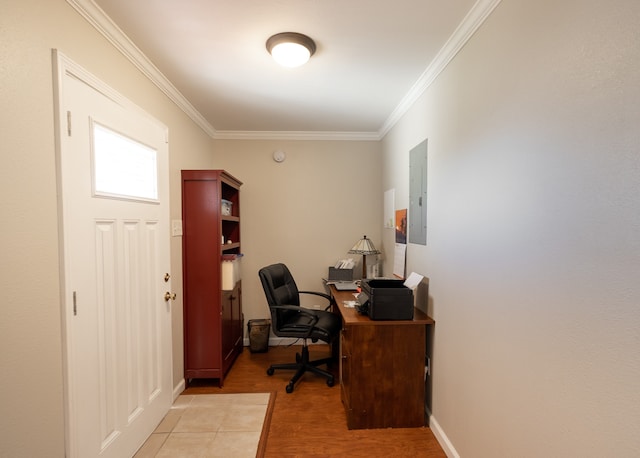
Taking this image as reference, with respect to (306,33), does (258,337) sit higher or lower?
lower

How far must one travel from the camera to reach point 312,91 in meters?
2.50

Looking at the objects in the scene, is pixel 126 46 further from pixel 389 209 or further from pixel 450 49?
pixel 389 209

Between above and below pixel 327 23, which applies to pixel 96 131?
below

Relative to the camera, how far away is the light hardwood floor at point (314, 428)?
1.90 meters

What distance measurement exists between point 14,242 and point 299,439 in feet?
6.29

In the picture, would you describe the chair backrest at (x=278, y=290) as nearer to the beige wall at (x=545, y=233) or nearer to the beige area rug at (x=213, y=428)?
the beige area rug at (x=213, y=428)

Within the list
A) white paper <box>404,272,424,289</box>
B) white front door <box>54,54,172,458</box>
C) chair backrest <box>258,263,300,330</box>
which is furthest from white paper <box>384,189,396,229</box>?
white front door <box>54,54,172,458</box>

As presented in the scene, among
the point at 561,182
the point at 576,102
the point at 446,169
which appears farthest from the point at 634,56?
the point at 446,169

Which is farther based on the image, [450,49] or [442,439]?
[442,439]

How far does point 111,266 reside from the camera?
5.36ft

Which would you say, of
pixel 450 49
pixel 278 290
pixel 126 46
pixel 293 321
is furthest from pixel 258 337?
pixel 450 49

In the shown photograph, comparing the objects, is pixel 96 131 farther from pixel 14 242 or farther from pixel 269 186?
pixel 269 186

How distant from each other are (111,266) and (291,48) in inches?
63.6

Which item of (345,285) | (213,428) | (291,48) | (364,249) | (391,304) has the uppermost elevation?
(291,48)
